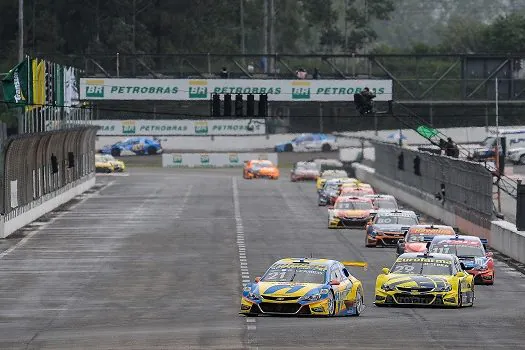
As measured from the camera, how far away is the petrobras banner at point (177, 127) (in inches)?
4449

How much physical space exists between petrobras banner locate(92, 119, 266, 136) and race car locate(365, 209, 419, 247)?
62950 mm

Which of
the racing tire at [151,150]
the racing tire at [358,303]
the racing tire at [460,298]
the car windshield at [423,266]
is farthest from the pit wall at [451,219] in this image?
the racing tire at [151,150]

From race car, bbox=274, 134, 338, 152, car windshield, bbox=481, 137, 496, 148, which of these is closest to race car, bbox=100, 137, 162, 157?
race car, bbox=274, 134, 338, 152

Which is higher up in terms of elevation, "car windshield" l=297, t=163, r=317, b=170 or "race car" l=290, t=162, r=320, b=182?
"car windshield" l=297, t=163, r=317, b=170

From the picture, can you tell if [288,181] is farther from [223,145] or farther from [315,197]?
[223,145]

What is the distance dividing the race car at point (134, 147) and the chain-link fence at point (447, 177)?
37890 millimetres

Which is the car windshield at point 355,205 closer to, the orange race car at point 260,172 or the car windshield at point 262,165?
the orange race car at point 260,172

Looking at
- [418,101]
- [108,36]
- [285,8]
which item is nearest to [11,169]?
[418,101]

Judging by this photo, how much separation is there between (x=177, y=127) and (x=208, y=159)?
15.1ft

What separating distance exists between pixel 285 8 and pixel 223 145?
55.5 meters

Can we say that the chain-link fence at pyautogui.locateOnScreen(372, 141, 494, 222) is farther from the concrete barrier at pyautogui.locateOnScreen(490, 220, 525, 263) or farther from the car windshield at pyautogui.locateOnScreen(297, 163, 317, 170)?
the car windshield at pyautogui.locateOnScreen(297, 163, 317, 170)

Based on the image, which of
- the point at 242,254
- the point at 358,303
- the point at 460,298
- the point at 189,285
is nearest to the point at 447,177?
the point at 242,254

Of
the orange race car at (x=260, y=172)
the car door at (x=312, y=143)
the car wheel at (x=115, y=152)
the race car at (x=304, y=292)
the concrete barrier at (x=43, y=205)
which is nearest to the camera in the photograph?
the race car at (x=304, y=292)

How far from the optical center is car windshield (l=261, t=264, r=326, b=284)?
27.2 m
